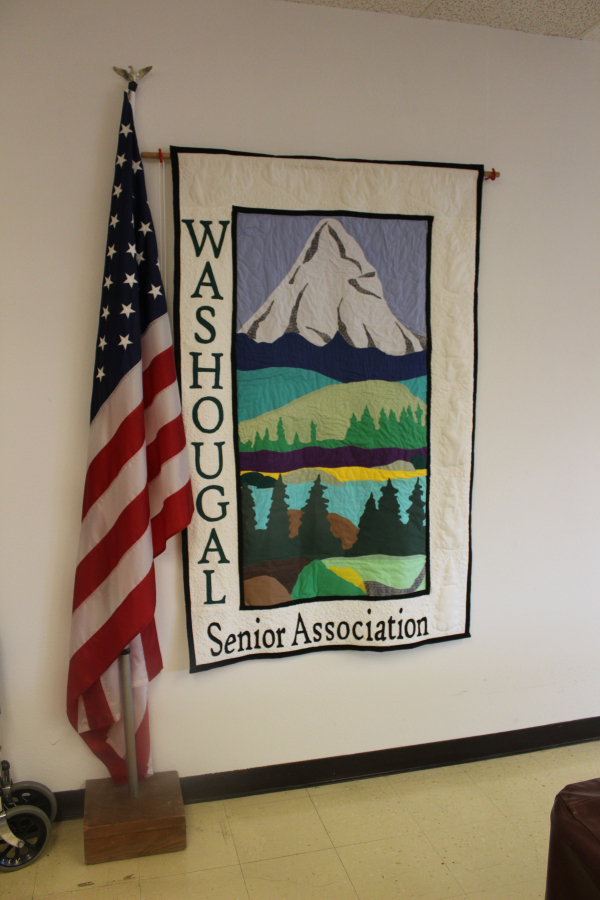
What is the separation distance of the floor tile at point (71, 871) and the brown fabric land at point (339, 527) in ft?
3.64

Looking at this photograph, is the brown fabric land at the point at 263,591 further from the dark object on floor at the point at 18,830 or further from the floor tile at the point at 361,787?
the dark object on floor at the point at 18,830

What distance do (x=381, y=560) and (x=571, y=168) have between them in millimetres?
1602

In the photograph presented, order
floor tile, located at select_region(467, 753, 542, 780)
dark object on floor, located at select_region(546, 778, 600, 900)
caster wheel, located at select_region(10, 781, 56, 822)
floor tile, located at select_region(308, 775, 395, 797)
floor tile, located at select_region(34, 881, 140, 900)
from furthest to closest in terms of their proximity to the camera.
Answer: floor tile, located at select_region(467, 753, 542, 780), floor tile, located at select_region(308, 775, 395, 797), caster wheel, located at select_region(10, 781, 56, 822), floor tile, located at select_region(34, 881, 140, 900), dark object on floor, located at select_region(546, 778, 600, 900)

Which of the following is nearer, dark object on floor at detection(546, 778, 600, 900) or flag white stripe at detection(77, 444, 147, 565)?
dark object on floor at detection(546, 778, 600, 900)

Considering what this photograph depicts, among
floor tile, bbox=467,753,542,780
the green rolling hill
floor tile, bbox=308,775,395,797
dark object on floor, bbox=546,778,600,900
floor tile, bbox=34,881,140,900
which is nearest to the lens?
dark object on floor, bbox=546,778,600,900

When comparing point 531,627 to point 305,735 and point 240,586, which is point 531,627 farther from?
point 240,586

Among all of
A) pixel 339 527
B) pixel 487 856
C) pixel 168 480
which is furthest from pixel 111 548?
pixel 487 856

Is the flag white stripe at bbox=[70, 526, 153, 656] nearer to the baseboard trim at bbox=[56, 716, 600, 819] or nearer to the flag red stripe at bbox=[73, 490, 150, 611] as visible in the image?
the flag red stripe at bbox=[73, 490, 150, 611]

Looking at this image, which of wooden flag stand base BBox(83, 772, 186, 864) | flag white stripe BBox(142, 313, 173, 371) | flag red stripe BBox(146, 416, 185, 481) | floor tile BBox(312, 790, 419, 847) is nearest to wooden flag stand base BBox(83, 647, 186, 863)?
wooden flag stand base BBox(83, 772, 186, 864)

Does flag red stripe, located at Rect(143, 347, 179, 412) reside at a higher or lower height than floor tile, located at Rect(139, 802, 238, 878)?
higher

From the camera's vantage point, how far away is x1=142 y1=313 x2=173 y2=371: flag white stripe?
195 cm

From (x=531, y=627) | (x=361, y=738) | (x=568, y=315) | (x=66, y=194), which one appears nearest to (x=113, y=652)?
(x=361, y=738)

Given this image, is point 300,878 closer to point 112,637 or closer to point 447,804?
point 447,804

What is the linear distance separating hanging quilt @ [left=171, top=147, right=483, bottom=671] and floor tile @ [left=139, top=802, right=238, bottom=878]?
50 centimetres
